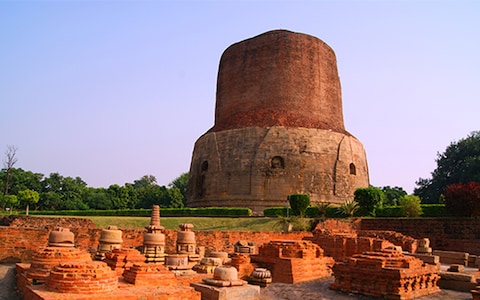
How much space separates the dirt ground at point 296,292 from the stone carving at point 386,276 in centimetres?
17

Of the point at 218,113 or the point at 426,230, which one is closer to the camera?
the point at 426,230

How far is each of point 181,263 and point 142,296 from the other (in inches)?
126

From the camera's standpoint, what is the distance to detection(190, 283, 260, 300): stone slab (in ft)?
20.2

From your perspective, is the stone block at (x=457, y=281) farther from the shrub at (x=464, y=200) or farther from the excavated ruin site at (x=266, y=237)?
the shrub at (x=464, y=200)

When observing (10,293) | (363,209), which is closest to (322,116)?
(363,209)

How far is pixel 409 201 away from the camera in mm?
15859

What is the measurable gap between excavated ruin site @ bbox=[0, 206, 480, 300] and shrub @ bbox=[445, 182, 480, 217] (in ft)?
10.8

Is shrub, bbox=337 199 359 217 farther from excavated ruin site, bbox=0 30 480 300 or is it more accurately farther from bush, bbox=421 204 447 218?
bush, bbox=421 204 447 218

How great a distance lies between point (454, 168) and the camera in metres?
30.8

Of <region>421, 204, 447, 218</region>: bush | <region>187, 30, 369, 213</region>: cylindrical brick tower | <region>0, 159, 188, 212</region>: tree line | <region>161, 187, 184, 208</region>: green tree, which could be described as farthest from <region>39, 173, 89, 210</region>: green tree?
<region>421, 204, 447, 218</region>: bush

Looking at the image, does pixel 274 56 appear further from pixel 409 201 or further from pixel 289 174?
pixel 409 201

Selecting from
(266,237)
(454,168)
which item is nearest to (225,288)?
(266,237)

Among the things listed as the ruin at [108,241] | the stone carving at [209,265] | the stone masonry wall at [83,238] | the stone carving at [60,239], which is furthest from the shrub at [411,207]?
the stone carving at [60,239]

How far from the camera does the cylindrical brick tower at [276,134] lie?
69.9 feet
